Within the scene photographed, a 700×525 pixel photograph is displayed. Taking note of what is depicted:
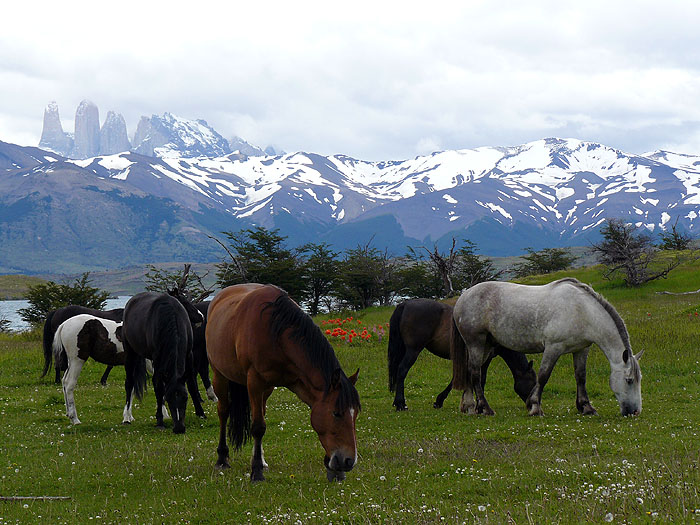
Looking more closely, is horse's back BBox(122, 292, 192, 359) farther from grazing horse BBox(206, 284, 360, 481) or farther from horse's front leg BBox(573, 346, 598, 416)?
horse's front leg BBox(573, 346, 598, 416)

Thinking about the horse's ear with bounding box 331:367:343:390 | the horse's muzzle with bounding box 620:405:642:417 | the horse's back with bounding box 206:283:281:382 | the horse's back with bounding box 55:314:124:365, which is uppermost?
the horse's back with bounding box 206:283:281:382

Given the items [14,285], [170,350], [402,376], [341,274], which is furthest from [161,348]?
[14,285]

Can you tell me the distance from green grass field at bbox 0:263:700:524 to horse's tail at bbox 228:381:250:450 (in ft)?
1.53

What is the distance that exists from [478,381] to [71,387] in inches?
372

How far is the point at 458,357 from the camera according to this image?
14156mm

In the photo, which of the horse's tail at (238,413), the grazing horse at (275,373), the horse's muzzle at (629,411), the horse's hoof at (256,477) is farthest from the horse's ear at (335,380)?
the horse's muzzle at (629,411)

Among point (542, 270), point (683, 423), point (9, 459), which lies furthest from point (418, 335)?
point (542, 270)

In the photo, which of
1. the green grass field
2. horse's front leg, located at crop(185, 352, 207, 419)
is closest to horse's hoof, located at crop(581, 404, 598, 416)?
the green grass field

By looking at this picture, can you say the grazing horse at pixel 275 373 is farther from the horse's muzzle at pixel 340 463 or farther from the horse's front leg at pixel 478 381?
the horse's front leg at pixel 478 381

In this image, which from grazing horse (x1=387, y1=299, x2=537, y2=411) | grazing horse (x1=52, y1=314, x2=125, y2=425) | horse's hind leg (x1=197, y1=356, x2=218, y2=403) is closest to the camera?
grazing horse (x1=52, y1=314, x2=125, y2=425)

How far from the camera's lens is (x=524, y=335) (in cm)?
1298

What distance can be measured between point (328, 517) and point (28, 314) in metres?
48.9

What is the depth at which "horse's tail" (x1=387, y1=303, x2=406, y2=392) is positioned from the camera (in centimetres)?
1508

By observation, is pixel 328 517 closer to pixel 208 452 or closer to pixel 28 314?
pixel 208 452
